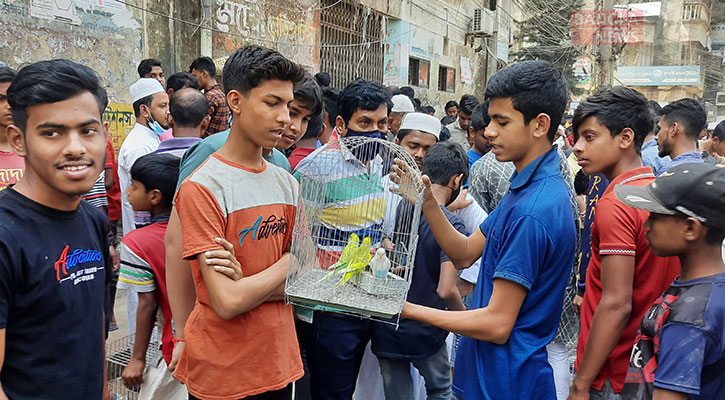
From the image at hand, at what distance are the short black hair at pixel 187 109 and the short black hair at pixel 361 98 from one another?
112 cm

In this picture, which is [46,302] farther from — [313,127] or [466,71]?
[466,71]

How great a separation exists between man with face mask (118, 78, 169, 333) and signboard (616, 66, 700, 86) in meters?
35.6

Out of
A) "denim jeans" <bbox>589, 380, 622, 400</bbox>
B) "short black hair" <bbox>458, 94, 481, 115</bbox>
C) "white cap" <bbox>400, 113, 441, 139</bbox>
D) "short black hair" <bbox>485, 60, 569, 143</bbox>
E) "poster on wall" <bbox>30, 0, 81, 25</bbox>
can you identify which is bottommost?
"denim jeans" <bbox>589, 380, 622, 400</bbox>

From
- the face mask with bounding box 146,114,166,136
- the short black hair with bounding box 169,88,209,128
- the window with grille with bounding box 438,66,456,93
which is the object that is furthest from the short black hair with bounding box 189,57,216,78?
the window with grille with bounding box 438,66,456,93

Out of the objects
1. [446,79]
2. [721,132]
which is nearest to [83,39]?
[721,132]

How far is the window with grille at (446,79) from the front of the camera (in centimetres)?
1653

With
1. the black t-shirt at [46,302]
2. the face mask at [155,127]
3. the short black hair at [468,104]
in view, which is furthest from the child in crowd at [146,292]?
the short black hair at [468,104]

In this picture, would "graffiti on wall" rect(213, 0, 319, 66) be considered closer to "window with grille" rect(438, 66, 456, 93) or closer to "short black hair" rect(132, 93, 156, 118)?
"short black hair" rect(132, 93, 156, 118)

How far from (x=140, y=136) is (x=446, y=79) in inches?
542

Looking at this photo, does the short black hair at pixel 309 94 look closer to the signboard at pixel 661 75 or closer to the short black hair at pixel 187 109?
the short black hair at pixel 187 109

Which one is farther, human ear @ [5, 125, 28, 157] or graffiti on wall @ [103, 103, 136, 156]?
graffiti on wall @ [103, 103, 136, 156]

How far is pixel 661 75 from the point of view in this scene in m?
34.9

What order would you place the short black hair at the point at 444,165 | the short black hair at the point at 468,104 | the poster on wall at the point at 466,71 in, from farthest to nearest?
the poster on wall at the point at 466,71 < the short black hair at the point at 468,104 < the short black hair at the point at 444,165

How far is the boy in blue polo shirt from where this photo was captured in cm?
177
